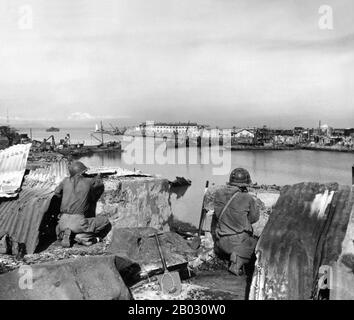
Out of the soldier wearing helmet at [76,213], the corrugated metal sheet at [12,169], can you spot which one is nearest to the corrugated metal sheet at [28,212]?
the corrugated metal sheet at [12,169]

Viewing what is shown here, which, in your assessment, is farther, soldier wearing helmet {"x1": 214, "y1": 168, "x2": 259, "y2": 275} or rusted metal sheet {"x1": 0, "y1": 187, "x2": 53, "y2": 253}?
rusted metal sheet {"x1": 0, "y1": 187, "x2": 53, "y2": 253}

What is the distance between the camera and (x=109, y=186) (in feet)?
23.8

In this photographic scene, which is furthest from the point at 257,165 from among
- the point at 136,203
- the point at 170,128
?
the point at 170,128

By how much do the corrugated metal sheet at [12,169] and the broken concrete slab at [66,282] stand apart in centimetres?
394

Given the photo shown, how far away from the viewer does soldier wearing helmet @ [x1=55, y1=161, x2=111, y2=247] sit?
6.04 metres

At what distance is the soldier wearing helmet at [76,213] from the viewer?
6035 mm

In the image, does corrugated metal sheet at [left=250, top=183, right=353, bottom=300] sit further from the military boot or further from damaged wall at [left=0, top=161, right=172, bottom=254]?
damaged wall at [left=0, top=161, right=172, bottom=254]

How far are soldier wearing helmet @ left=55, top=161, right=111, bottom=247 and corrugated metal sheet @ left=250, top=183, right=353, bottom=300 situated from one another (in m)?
3.22

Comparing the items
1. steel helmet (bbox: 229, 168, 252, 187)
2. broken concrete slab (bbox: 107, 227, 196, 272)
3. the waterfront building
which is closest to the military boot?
broken concrete slab (bbox: 107, 227, 196, 272)

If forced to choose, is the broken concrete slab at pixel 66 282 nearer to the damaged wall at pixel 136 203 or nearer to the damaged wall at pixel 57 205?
the damaged wall at pixel 57 205
